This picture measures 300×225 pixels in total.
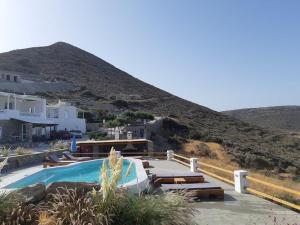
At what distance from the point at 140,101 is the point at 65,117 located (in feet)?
117

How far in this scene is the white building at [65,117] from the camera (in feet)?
173

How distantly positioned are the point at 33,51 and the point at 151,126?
296 feet

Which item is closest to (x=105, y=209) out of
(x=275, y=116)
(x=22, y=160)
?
(x=22, y=160)

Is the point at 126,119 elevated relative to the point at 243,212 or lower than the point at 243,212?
elevated

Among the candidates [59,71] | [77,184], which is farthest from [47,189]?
[59,71]

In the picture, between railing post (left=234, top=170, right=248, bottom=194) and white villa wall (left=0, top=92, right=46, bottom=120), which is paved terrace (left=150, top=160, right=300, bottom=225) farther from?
white villa wall (left=0, top=92, right=46, bottom=120)

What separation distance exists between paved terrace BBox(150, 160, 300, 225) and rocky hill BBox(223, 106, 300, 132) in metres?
102

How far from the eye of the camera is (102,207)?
6.16 metres

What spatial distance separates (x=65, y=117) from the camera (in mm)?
53250

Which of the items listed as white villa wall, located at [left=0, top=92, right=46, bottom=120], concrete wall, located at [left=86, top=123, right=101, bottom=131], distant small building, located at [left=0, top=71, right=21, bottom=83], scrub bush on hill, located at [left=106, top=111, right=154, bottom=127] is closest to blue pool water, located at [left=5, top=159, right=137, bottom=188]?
white villa wall, located at [left=0, top=92, right=46, bottom=120]

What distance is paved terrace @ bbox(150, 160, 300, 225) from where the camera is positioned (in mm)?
8141

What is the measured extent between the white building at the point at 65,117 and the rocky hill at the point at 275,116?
6754 centimetres

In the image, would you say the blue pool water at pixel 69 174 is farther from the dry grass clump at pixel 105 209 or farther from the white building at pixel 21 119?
the white building at pixel 21 119

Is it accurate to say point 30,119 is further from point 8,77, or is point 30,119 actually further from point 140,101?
point 140,101
